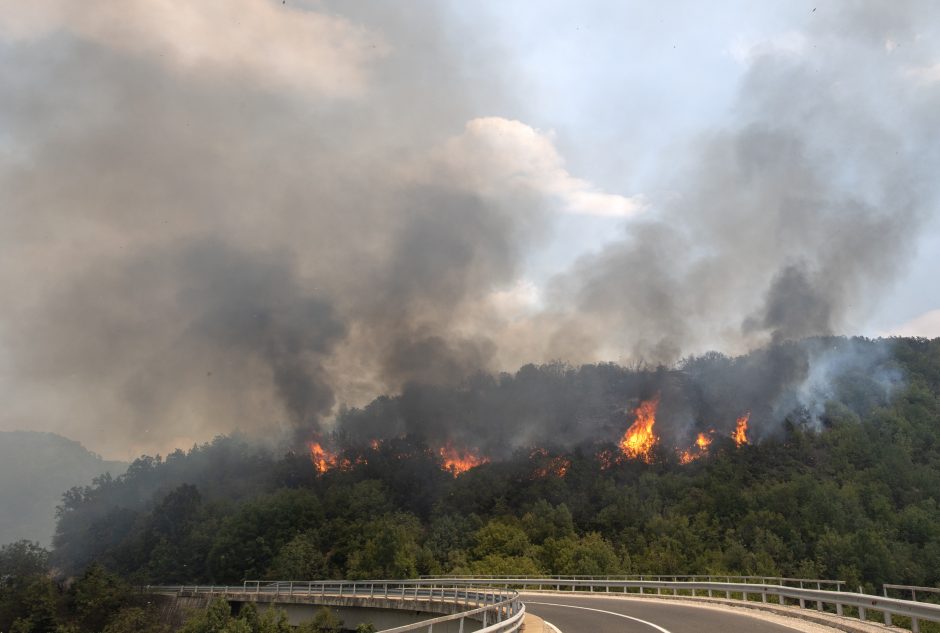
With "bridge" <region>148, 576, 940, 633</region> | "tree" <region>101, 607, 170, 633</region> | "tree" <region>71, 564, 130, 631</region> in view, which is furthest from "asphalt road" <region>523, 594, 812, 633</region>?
"tree" <region>71, 564, 130, 631</region>

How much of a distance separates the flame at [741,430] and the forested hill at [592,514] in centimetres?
394

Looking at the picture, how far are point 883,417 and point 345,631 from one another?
→ 154159 millimetres

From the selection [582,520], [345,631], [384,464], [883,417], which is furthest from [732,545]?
[384,464]

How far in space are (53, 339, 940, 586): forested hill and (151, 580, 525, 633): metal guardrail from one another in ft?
71.8

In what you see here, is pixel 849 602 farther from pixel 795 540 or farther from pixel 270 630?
pixel 795 540

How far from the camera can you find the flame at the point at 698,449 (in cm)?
17950

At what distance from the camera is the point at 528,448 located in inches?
7628

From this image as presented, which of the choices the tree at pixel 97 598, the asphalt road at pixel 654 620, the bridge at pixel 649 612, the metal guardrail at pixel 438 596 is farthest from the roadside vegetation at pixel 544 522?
the asphalt road at pixel 654 620

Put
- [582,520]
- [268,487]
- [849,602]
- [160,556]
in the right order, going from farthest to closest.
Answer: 1. [268,487]
2. [160,556]
3. [582,520]
4. [849,602]

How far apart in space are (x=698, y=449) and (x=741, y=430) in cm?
1291

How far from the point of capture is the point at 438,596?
129 ft

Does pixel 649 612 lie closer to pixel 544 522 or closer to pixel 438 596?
pixel 438 596

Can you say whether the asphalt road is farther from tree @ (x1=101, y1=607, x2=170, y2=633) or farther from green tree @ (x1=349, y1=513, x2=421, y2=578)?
tree @ (x1=101, y1=607, x2=170, y2=633)

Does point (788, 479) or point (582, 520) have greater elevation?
point (788, 479)
